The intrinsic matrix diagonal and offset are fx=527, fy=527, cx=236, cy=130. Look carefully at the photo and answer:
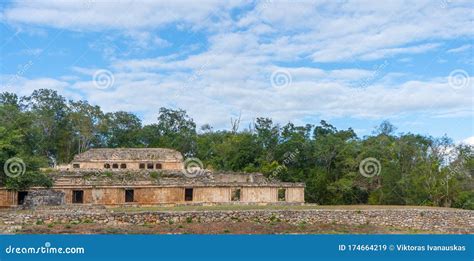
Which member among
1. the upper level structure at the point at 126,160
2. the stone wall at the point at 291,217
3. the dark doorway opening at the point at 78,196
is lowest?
the stone wall at the point at 291,217

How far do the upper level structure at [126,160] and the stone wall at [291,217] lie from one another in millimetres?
13762

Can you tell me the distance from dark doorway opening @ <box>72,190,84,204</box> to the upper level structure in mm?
7842

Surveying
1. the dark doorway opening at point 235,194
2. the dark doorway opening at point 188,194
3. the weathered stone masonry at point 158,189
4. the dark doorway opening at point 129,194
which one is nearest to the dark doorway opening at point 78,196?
the weathered stone masonry at point 158,189

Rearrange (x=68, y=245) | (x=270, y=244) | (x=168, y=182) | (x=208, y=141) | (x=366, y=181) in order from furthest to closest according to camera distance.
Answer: (x=208, y=141)
(x=366, y=181)
(x=168, y=182)
(x=270, y=244)
(x=68, y=245)

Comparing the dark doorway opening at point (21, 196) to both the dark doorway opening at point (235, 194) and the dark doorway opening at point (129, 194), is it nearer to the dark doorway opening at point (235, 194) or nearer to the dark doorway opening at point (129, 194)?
the dark doorway opening at point (129, 194)

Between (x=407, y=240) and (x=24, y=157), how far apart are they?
18561 mm

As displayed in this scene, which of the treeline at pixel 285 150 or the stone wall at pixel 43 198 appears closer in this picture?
the stone wall at pixel 43 198

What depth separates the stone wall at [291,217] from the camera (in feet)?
76.3

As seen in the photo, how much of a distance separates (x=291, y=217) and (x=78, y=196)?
13.3 meters

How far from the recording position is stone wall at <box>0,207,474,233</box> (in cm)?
2325

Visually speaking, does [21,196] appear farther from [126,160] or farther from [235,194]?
[235,194]

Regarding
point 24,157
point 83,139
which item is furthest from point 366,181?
point 83,139

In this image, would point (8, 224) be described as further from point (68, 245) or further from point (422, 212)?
point (422, 212)

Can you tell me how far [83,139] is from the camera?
62250 mm
